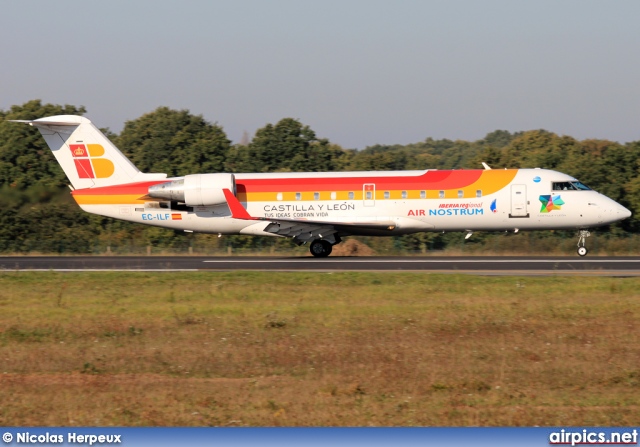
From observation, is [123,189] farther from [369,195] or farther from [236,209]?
[369,195]

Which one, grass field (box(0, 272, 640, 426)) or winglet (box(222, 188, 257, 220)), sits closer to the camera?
grass field (box(0, 272, 640, 426))

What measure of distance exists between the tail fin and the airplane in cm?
4

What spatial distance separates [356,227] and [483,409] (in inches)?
955

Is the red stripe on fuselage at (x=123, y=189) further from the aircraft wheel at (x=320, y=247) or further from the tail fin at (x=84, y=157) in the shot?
the aircraft wheel at (x=320, y=247)

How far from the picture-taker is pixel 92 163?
127 feet

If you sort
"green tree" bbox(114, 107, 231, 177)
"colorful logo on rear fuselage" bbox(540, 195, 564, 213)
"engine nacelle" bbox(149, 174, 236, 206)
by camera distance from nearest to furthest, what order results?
"colorful logo on rear fuselage" bbox(540, 195, 564, 213) → "engine nacelle" bbox(149, 174, 236, 206) → "green tree" bbox(114, 107, 231, 177)

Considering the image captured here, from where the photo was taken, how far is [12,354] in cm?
1634

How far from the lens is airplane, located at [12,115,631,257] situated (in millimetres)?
35250

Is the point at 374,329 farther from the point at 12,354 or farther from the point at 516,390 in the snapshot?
the point at 12,354

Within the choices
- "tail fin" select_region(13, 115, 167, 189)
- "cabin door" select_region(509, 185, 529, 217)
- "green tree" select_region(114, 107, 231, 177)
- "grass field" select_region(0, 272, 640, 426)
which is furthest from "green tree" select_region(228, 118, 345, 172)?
"grass field" select_region(0, 272, 640, 426)

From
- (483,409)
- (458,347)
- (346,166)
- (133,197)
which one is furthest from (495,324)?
(346,166)

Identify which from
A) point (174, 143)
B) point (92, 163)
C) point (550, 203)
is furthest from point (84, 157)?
point (174, 143)

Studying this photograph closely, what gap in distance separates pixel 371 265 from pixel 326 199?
4.43 m

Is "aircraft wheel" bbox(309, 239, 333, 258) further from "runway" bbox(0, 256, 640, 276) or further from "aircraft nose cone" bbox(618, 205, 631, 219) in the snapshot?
"aircraft nose cone" bbox(618, 205, 631, 219)
